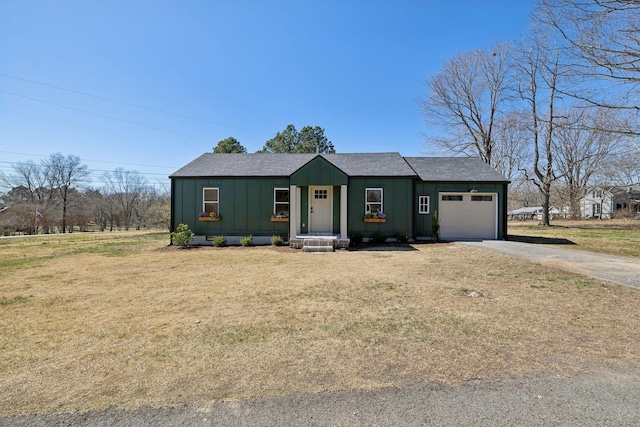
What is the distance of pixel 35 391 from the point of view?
2400 mm

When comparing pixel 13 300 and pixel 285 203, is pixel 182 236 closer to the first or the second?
pixel 285 203

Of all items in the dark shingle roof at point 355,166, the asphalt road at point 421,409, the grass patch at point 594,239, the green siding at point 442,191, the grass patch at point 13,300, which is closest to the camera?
the asphalt road at point 421,409

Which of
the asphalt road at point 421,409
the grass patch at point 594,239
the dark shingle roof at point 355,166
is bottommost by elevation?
the asphalt road at point 421,409

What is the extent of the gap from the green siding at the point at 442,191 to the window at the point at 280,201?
235 inches

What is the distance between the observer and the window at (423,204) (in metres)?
14.2

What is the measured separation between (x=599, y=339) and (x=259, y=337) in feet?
12.2

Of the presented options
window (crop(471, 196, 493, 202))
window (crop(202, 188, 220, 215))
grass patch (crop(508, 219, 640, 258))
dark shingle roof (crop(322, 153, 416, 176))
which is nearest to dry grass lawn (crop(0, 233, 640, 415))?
grass patch (crop(508, 219, 640, 258))

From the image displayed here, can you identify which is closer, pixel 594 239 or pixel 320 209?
pixel 320 209

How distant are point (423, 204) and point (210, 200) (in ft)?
32.0

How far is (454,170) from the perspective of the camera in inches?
597

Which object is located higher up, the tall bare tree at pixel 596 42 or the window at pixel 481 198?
the tall bare tree at pixel 596 42

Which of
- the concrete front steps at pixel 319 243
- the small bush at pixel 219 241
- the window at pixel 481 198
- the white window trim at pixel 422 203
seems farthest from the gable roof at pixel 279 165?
the window at pixel 481 198

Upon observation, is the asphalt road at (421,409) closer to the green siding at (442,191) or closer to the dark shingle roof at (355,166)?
the dark shingle roof at (355,166)

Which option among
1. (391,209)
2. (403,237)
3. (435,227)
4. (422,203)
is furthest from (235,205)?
(435,227)
